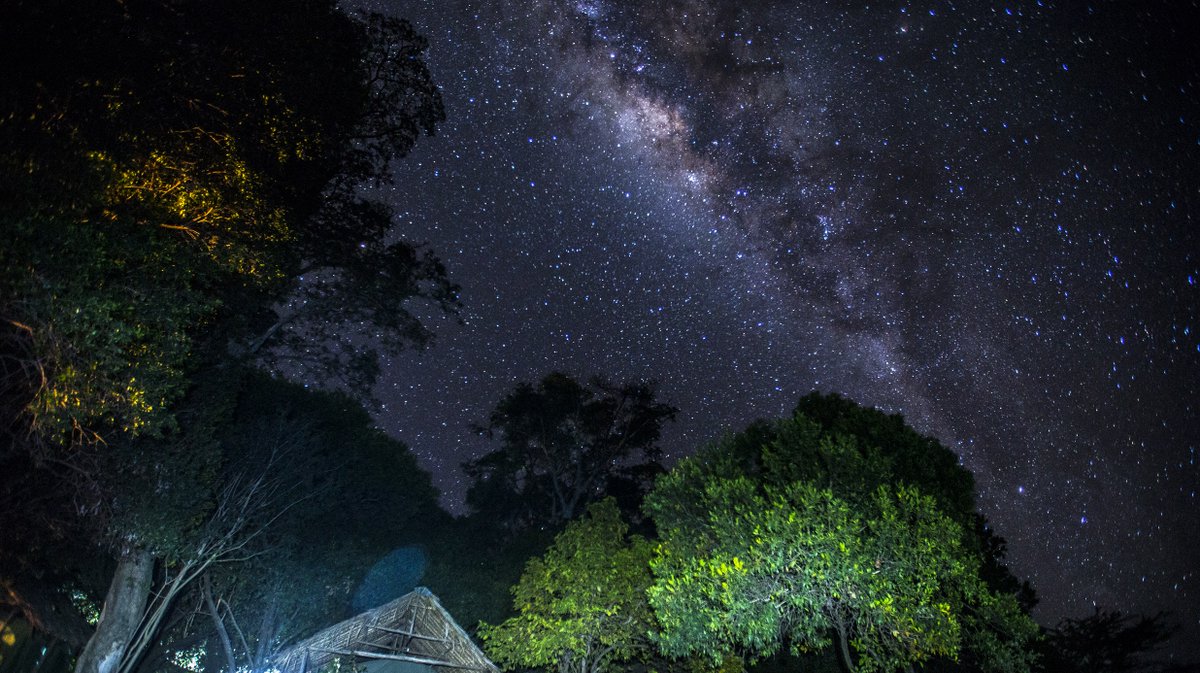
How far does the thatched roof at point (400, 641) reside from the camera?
562 inches

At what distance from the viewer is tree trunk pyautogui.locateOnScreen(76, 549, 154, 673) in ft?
37.3

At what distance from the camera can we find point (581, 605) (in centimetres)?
1425

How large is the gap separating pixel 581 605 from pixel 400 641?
5.66 m

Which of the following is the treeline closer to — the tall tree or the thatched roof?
the tall tree

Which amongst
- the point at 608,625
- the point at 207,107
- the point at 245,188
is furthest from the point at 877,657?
the point at 207,107

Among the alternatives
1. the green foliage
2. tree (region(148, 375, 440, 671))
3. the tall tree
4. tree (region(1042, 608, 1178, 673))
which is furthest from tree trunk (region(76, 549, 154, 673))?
tree (region(1042, 608, 1178, 673))

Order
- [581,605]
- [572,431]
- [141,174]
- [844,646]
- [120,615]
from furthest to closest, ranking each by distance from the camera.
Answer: [572,431] < [581,605] < [120,615] < [844,646] < [141,174]

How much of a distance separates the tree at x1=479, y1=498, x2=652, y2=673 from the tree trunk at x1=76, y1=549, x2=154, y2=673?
767cm

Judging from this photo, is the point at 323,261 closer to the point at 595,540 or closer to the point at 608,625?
the point at 595,540

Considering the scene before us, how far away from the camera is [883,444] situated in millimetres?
13359

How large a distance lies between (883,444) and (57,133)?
49.6ft

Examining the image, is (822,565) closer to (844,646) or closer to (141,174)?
(844,646)

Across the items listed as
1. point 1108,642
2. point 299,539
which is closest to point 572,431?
point 299,539

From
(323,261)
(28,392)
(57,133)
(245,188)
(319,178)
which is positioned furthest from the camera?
(323,261)
